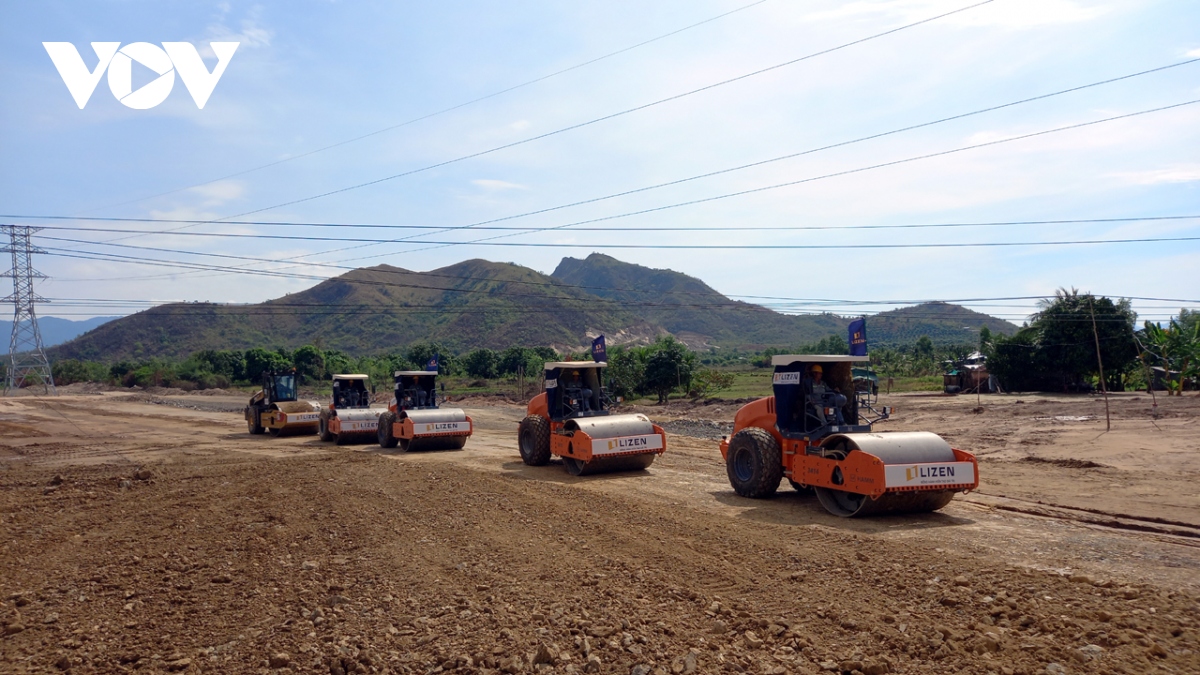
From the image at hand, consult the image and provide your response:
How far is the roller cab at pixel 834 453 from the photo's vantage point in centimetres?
1034

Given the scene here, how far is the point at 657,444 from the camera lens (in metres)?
15.5

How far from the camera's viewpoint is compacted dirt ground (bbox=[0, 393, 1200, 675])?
224 inches

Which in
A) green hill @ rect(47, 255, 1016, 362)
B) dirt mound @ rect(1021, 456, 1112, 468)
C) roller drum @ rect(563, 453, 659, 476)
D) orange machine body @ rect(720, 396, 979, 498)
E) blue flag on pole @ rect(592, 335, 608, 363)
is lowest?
dirt mound @ rect(1021, 456, 1112, 468)

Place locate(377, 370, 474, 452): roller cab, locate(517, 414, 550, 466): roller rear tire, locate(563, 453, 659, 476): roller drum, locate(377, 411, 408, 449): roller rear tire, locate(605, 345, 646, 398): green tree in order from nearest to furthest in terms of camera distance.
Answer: locate(563, 453, 659, 476): roller drum, locate(517, 414, 550, 466): roller rear tire, locate(377, 370, 474, 452): roller cab, locate(377, 411, 408, 449): roller rear tire, locate(605, 345, 646, 398): green tree

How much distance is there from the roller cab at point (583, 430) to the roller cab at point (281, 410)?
38.8 ft

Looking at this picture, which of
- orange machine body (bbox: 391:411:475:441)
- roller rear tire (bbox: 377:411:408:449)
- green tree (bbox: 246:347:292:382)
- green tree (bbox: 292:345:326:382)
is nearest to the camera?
orange machine body (bbox: 391:411:475:441)

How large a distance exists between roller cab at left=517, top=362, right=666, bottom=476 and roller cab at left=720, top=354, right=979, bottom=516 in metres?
2.29

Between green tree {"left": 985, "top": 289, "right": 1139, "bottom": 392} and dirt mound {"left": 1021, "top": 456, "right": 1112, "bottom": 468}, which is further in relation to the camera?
green tree {"left": 985, "top": 289, "right": 1139, "bottom": 392}

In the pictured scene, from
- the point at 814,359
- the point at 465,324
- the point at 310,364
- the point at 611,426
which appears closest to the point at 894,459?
the point at 814,359

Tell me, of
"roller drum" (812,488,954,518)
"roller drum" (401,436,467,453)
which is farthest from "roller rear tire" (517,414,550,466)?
"roller drum" (812,488,954,518)

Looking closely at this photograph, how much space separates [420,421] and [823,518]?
1214cm

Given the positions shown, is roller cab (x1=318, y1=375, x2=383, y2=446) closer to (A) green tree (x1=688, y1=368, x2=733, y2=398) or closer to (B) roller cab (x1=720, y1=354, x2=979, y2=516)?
(B) roller cab (x1=720, y1=354, x2=979, y2=516)

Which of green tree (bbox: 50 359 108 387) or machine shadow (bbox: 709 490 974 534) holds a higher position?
green tree (bbox: 50 359 108 387)

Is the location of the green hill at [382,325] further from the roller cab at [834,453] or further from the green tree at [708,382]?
the roller cab at [834,453]
